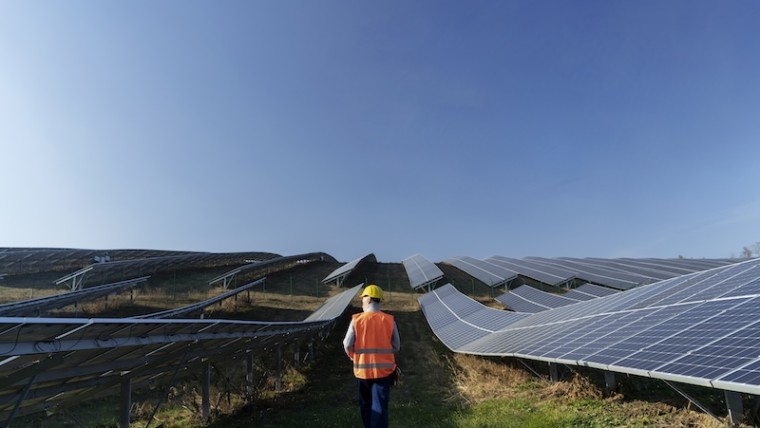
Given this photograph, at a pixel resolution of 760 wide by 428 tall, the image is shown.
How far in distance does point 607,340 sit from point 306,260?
182 ft

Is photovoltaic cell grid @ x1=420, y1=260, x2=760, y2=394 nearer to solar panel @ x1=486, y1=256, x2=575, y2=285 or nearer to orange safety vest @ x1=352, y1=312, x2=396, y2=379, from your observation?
orange safety vest @ x1=352, y1=312, x2=396, y2=379

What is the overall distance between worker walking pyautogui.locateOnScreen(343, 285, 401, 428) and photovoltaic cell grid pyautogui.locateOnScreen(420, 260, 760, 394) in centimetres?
360

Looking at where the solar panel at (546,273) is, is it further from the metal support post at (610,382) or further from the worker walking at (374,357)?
the worker walking at (374,357)

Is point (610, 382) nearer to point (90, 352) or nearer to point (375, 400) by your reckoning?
point (375, 400)

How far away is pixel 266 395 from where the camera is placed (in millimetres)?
12969

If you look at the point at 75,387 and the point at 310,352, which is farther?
the point at 310,352

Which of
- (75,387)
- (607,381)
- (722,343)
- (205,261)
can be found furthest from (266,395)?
(205,261)

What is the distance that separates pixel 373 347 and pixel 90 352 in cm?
376

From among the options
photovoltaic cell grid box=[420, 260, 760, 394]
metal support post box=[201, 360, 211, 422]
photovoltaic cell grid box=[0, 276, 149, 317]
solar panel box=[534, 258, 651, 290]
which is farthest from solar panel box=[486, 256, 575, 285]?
photovoltaic cell grid box=[0, 276, 149, 317]

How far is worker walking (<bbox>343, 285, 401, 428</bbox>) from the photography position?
21.3 feet

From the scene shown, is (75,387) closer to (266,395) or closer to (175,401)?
(266,395)


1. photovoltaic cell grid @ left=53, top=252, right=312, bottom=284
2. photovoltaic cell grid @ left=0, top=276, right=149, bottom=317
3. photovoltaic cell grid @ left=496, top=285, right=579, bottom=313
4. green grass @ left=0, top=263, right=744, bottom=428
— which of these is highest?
photovoltaic cell grid @ left=53, top=252, right=312, bottom=284

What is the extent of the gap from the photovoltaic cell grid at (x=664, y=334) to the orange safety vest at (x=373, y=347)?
3615 millimetres

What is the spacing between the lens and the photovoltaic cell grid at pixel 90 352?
477cm
